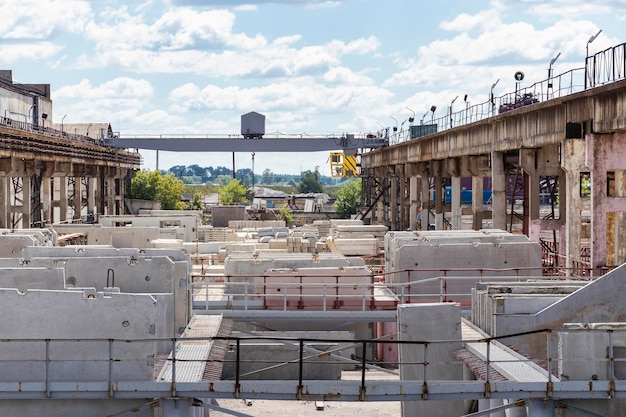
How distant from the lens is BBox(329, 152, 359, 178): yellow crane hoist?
8919 centimetres

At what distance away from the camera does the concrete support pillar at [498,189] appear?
39438 millimetres

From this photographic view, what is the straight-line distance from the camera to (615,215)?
3478cm

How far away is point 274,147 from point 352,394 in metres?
67.3

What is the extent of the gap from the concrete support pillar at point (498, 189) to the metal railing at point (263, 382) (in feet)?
73.4

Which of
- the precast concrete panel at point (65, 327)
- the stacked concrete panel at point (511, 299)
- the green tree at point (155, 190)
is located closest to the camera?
the precast concrete panel at point (65, 327)

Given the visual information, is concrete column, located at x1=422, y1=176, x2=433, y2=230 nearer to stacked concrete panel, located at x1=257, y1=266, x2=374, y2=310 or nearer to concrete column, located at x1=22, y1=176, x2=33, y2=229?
concrete column, located at x1=22, y1=176, x2=33, y2=229

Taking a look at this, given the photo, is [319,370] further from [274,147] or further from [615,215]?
[274,147]

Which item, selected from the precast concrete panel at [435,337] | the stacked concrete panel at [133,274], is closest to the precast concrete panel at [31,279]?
the stacked concrete panel at [133,274]

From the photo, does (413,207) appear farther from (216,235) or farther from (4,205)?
(4,205)

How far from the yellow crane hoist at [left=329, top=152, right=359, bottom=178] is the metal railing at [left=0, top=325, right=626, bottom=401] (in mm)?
70866

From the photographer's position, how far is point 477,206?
45.8 metres

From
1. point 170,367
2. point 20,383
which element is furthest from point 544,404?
point 20,383

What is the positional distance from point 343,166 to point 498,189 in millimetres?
52078

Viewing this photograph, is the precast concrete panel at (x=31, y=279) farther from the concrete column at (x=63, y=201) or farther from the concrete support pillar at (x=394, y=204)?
the concrete support pillar at (x=394, y=204)
